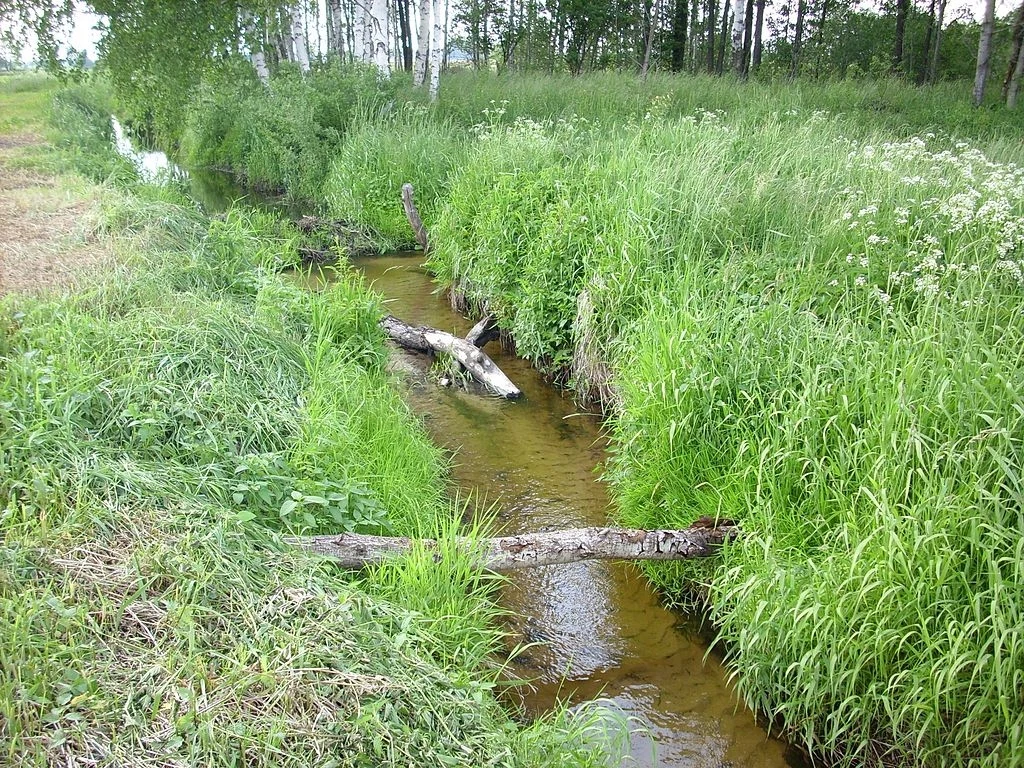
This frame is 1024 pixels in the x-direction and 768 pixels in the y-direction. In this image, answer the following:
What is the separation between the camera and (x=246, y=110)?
1570 centimetres

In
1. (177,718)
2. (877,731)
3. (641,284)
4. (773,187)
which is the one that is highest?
(773,187)

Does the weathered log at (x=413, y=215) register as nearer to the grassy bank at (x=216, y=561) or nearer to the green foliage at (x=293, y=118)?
the green foliage at (x=293, y=118)

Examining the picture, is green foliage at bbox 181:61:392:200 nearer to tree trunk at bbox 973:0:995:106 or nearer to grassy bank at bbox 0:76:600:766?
grassy bank at bbox 0:76:600:766

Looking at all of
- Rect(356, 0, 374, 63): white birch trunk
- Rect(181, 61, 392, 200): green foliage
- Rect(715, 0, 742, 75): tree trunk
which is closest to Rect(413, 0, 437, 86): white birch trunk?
Rect(356, 0, 374, 63): white birch trunk

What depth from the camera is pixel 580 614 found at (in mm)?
4148

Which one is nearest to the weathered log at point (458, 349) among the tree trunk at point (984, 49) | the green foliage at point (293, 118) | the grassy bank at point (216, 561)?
the grassy bank at point (216, 561)

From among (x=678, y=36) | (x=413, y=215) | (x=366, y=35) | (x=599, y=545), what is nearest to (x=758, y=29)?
(x=678, y=36)

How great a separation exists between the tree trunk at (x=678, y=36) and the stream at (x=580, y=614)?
22.3 metres

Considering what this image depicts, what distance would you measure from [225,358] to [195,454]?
0.94 m

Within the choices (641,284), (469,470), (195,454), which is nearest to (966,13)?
(641,284)

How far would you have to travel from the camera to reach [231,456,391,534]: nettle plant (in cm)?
375

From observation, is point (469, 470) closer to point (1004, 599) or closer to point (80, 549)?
point (80, 549)

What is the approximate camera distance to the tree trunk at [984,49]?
38.0 feet

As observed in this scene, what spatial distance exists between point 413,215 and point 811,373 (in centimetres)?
739
